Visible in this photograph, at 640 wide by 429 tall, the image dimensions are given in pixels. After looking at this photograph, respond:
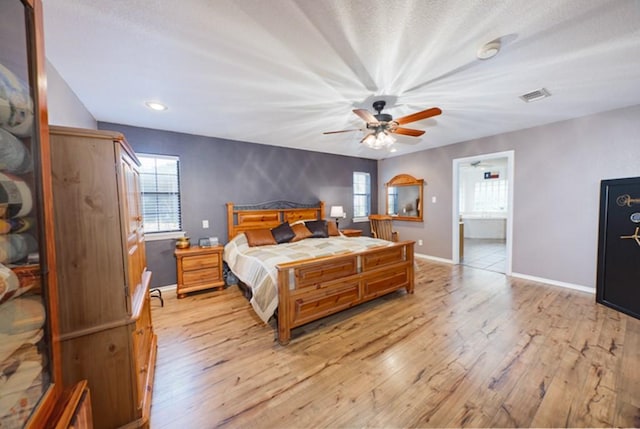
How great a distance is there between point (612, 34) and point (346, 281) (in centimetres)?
295

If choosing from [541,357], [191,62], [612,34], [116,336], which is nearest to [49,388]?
[116,336]

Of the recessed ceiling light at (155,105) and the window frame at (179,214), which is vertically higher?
the recessed ceiling light at (155,105)

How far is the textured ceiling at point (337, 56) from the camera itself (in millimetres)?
1450

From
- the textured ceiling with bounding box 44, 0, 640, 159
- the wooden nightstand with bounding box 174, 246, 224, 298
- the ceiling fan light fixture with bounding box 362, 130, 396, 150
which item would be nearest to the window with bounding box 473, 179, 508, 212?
the textured ceiling with bounding box 44, 0, 640, 159

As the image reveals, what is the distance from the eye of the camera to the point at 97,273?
1.31 m

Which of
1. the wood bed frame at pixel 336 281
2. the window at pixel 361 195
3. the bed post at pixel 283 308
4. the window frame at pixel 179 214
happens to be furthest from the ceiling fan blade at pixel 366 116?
the window at pixel 361 195

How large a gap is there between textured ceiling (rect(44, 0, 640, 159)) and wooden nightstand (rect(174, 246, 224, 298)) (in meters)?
1.95

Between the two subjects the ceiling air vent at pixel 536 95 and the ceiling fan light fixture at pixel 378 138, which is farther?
the ceiling fan light fixture at pixel 378 138

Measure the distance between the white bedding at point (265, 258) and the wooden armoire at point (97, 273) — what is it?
4.00 ft

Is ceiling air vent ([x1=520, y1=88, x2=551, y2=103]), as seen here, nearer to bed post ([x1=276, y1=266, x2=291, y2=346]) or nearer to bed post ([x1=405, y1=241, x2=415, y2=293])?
bed post ([x1=405, y1=241, x2=415, y2=293])

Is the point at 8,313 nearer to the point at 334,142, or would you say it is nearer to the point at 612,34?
the point at 612,34

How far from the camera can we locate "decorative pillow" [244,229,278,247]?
3.89m

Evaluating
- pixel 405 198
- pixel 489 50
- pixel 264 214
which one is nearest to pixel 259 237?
pixel 264 214

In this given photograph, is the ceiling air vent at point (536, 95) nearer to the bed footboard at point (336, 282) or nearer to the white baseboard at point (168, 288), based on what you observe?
the bed footboard at point (336, 282)
